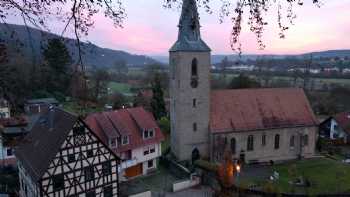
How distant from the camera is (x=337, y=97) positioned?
5250 cm

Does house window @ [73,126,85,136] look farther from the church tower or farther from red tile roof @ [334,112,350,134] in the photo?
red tile roof @ [334,112,350,134]

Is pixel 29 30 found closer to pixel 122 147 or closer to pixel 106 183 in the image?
pixel 106 183

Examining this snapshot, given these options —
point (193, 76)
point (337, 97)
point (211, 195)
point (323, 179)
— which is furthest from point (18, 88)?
point (337, 97)

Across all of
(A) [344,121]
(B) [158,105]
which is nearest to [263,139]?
(A) [344,121]

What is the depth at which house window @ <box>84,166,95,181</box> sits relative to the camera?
19978mm

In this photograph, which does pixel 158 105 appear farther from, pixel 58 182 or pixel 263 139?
pixel 58 182

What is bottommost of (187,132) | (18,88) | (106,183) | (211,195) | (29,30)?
(211,195)

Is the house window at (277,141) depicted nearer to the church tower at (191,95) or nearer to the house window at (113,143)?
the church tower at (191,95)

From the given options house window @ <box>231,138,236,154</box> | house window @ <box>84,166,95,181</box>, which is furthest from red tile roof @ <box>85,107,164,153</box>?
house window @ <box>231,138,236,154</box>

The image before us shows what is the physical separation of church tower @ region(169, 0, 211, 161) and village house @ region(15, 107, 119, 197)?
8.62m

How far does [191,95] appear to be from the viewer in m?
28.3

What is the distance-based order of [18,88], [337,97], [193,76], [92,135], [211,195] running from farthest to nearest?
[337,97]
[193,76]
[211,195]
[92,135]
[18,88]

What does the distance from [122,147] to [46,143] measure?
6459mm

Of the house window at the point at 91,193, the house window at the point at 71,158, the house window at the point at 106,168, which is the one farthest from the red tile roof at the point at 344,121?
the house window at the point at 71,158
